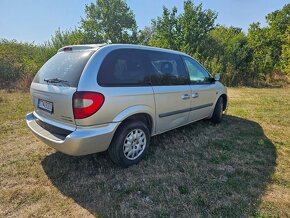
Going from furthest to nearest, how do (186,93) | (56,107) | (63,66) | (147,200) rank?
(186,93), (63,66), (56,107), (147,200)

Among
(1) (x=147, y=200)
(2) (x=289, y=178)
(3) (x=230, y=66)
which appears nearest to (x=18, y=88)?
(1) (x=147, y=200)

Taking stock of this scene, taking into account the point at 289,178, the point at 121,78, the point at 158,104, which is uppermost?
the point at 121,78

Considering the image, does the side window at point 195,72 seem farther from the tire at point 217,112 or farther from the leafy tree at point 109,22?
the leafy tree at point 109,22

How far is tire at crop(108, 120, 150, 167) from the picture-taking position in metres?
3.09

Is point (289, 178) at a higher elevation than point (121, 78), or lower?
lower

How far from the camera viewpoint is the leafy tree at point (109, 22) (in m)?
28.8

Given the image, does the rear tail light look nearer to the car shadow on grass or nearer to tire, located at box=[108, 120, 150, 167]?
tire, located at box=[108, 120, 150, 167]

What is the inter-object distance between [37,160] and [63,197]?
1208 millimetres

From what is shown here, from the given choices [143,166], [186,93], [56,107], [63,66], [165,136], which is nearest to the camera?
[56,107]

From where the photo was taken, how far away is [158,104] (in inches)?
139

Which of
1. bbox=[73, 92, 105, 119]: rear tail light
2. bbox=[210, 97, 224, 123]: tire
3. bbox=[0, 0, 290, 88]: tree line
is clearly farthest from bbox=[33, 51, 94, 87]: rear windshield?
bbox=[0, 0, 290, 88]: tree line

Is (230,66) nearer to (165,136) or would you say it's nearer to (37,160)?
(165,136)

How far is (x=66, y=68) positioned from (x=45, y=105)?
62 cm

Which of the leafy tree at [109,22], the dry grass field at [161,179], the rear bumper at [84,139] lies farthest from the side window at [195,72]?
the leafy tree at [109,22]
